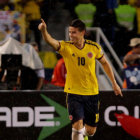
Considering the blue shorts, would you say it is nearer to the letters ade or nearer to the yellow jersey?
the yellow jersey

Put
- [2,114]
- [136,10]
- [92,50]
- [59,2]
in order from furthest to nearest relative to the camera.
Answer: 1. [59,2]
2. [136,10]
3. [2,114]
4. [92,50]

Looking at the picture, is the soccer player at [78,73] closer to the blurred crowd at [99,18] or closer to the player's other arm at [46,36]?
the player's other arm at [46,36]

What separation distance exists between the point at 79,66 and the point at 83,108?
698 mm

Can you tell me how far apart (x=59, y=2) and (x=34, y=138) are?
735 cm

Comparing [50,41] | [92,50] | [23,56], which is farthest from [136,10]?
[50,41]

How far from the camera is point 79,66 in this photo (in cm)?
769

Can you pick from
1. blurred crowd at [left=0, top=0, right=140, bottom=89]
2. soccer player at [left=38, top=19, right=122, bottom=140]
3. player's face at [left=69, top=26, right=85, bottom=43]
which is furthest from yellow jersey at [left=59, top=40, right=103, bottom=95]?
blurred crowd at [left=0, top=0, right=140, bottom=89]

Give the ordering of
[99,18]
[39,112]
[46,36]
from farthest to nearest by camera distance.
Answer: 1. [99,18]
2. [39,112]
3. [46,36]

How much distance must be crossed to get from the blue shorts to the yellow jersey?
0.09 metres

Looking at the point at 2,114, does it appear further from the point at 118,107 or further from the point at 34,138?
the point at 118,107

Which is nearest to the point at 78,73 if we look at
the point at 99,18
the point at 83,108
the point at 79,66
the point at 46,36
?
the point at 79,66

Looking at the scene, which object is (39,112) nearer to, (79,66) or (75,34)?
(79,66)

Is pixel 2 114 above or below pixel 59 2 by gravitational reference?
below

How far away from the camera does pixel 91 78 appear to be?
7.83 metres
